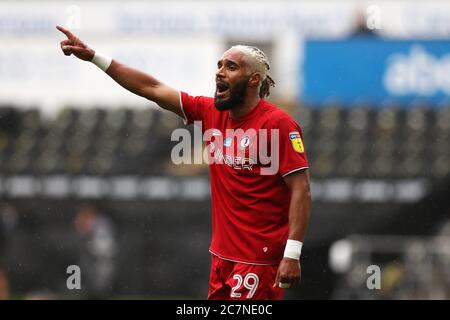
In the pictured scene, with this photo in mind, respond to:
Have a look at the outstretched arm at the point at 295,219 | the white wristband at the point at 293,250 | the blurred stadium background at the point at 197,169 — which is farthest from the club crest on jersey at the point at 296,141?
the blurred stadium background at the point at 197,169

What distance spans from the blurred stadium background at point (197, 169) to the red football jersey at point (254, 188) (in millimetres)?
4842

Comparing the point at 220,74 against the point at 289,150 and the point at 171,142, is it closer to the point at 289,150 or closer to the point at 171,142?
the point at 289,150

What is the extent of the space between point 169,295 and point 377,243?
2687 millimetres

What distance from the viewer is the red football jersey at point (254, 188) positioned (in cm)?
718

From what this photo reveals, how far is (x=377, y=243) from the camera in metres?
14.8

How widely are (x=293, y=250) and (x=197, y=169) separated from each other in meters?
9.21

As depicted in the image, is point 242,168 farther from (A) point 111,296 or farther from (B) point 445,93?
(B) point 445,93

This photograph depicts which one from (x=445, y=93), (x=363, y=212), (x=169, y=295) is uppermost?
(x=445, y=93)

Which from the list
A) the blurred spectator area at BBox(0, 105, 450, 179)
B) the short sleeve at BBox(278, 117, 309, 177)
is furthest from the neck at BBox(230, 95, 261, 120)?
the blurred spectator area at BBox(0, 105, 450, 179)

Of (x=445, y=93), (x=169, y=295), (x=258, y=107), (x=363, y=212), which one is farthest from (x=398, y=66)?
(x=258, y=107)

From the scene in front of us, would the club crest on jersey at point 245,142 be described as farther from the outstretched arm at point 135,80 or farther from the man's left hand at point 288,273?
the man's left hand at point 288,273

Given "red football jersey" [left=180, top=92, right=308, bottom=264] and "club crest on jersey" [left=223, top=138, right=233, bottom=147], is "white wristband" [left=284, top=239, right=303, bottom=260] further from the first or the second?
"club crest on jersey" [left=223, top=138, right=233, bottom=147]

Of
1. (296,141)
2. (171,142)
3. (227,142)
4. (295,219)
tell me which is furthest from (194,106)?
(171,142)

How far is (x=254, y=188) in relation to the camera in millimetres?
7277
